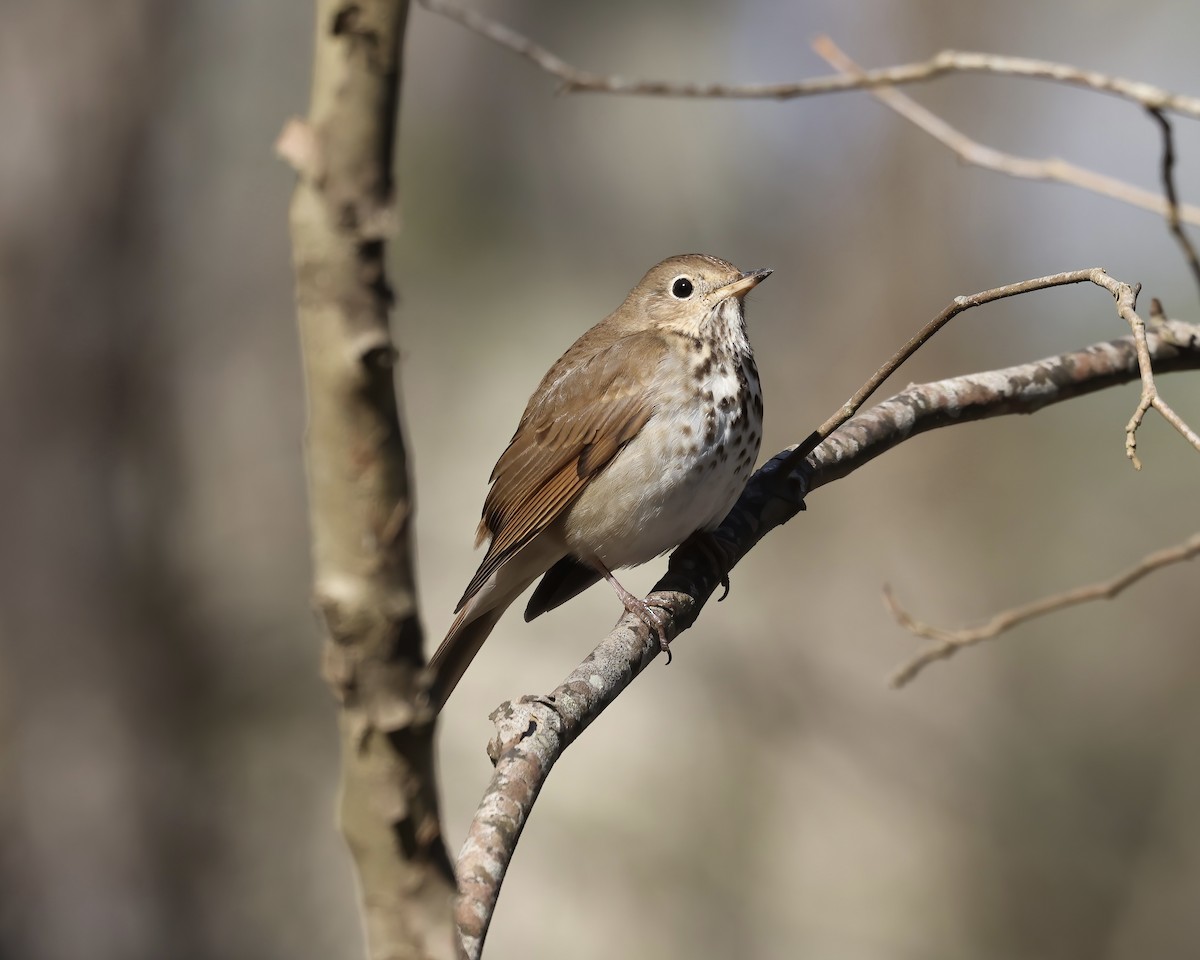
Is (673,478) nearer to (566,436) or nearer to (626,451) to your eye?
(626,451)

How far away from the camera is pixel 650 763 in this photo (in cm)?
797

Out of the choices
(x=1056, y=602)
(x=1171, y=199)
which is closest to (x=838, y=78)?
(x=1171, y=199)

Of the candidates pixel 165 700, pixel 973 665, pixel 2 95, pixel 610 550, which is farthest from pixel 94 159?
pixel 973 665

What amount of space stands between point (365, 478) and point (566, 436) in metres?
2.92

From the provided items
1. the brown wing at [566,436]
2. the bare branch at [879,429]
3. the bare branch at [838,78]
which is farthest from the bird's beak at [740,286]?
the bare branch at [838,78]

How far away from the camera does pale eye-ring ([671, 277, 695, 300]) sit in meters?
4.26

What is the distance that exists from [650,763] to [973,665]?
2448 mm

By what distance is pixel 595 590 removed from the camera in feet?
25.7

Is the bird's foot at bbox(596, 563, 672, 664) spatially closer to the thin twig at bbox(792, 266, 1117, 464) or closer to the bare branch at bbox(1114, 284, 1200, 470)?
the thin twig at bbox(792, 266, 1117, 464)

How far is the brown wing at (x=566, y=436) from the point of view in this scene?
3902mm

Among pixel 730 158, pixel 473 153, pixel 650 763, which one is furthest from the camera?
pixel 730 158

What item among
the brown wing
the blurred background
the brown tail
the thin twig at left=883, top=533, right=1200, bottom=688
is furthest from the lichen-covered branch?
the blurred background

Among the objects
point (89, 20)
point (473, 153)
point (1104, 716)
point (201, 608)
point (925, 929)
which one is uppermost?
point (473, 153)

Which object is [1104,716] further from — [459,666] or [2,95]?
[2,95]
